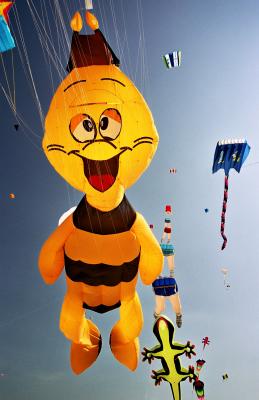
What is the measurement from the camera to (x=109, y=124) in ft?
13.9

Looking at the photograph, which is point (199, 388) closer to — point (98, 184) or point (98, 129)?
point (98, 184)

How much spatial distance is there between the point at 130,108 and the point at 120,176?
83cm

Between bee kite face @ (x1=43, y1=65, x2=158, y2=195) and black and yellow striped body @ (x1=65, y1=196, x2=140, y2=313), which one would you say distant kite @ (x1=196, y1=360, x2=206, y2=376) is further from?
bee kite face @ (x1=43, y1=65, x2=158, y2=195)

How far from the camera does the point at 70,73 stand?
4488 millimetres

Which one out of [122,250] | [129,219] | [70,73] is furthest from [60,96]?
[122,250]

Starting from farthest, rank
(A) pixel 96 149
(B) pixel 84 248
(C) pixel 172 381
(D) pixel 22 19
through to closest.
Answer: (D) pixel 22 19, (C) pixel 172 381, (B) pixel 84 248, (A) pixel 96 149

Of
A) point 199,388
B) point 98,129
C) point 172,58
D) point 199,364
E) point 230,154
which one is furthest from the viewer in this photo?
point 199,364

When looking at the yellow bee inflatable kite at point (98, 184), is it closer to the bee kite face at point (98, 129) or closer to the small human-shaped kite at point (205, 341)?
the bee kite face at point (98, 129)

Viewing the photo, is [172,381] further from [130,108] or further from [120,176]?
[130,108]

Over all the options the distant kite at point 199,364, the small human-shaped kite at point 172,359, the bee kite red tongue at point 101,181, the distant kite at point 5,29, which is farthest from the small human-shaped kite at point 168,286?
the distant kite at point 5,29

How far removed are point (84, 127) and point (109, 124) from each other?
30 cm

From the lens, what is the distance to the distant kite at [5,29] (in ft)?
10.8

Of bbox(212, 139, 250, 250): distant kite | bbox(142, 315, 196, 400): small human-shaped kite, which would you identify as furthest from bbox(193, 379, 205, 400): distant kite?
bbox(212, 139, 250, 250): distant kite

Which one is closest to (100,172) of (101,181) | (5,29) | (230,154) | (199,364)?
(101,181)
